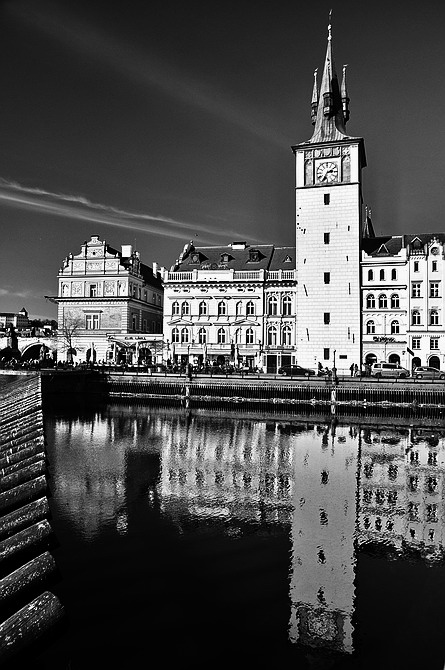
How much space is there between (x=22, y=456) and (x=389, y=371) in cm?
4639

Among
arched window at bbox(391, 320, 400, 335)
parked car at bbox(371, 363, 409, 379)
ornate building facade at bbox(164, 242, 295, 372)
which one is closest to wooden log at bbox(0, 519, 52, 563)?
parked car at bbox(371, 363, 409, 379)

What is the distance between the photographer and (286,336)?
62.6 meters

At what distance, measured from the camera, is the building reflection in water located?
13.2 metres

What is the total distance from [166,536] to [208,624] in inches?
197

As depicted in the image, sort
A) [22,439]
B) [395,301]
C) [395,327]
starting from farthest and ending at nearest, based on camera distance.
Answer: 1. [395,301]
2. [395,327]
3. [22,439]

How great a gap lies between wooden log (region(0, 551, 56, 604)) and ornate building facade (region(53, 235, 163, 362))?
59.9 metres

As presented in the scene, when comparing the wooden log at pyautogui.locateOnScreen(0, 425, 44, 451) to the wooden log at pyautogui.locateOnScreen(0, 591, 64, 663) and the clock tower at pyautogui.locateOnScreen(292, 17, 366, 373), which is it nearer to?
the wooden log at pyautogui.locateOnScreen(0, 591, 64, 663)

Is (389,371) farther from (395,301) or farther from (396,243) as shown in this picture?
(396,243)

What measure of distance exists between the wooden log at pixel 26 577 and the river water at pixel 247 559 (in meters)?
0.63

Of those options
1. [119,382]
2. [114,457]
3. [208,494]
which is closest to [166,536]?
[208,494]

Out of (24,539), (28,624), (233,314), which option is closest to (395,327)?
(233,314)

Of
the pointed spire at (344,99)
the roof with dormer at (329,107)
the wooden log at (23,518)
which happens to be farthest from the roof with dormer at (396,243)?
the wooden log at (23,518)

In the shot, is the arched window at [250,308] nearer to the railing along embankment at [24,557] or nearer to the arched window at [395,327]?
the arched window at [395,327]

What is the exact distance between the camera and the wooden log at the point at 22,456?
34.6 ft
